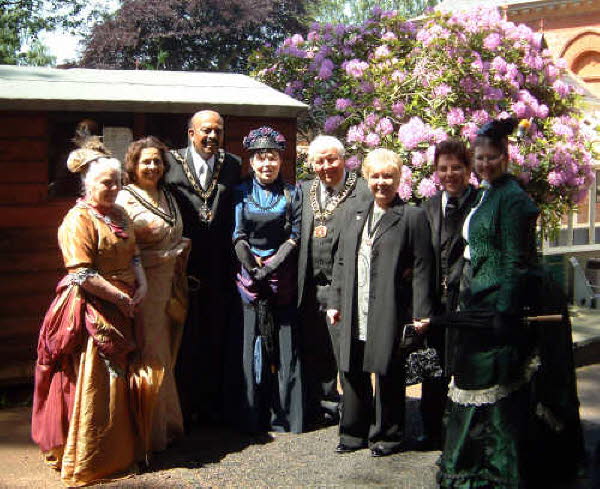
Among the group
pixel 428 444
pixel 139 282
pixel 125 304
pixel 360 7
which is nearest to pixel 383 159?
pixel 139 282

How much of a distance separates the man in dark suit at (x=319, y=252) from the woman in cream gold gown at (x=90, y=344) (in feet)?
4.15

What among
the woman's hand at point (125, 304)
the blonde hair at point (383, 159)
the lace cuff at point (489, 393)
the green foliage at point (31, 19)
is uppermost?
the green foliage at point (31, 19)

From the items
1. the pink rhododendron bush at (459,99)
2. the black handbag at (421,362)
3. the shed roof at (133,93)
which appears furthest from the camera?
the pink rhododendron bush at (459,99)

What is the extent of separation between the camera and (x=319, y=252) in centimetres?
493

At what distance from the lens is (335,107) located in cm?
826

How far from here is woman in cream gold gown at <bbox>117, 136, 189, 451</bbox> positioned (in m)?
4.57

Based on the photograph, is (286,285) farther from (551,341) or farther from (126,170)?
(551,341)

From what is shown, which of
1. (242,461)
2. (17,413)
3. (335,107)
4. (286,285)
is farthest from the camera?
(335,107)

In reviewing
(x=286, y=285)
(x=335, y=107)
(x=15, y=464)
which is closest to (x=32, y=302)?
(x=15, y=464)

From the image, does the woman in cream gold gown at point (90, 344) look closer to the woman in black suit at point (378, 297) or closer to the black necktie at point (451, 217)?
the woman in black suit at point (378, 297)

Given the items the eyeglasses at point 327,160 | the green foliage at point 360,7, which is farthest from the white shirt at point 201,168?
the green foliage at point 360,7

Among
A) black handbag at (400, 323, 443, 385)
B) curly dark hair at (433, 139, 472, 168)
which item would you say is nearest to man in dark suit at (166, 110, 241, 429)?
black handbag at (400, 323, 443, 385)

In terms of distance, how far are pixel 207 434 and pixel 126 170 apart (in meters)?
1.92

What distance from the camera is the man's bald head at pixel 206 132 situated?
197 inches
